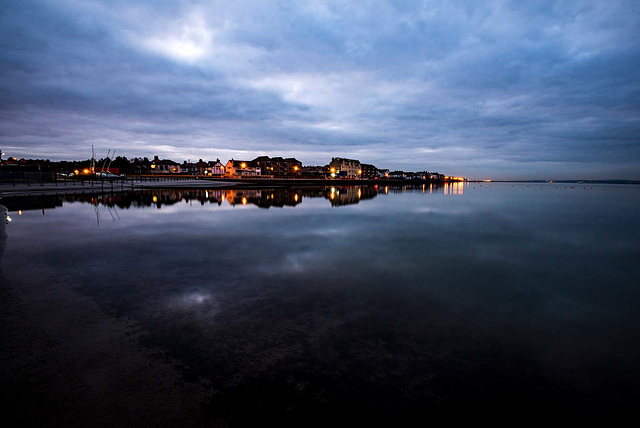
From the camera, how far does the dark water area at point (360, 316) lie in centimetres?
425

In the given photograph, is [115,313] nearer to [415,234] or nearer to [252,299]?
[252,299]

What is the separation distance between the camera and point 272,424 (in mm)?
3725

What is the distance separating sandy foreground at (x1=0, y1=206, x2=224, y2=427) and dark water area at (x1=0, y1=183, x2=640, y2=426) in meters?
0.17

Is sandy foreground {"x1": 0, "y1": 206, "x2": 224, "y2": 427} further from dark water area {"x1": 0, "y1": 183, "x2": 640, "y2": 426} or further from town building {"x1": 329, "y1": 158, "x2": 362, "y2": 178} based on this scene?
town building {"x1": 329, "y1": 158, "x2": 362, "y2": 178}

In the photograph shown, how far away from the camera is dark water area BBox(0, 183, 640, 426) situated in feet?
13.9

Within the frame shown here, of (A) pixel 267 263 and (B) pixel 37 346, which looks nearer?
(B) pixel 37 346

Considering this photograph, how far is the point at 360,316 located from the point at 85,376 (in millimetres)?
4804

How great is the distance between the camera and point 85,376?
4.42 meters

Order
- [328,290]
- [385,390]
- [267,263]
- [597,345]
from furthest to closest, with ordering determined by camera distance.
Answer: [267,263]
[328,290]
[597,345]
[385,390]

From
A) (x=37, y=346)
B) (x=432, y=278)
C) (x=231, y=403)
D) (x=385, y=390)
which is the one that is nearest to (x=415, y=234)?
(x=432, y=278)

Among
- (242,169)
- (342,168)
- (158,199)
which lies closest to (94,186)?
(158,199)

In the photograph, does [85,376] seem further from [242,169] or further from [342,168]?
[342,168]

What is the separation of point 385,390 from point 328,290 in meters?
3.90

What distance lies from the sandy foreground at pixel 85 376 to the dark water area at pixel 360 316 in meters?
0.17
